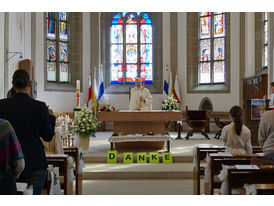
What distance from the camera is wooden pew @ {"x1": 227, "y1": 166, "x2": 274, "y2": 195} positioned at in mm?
3607

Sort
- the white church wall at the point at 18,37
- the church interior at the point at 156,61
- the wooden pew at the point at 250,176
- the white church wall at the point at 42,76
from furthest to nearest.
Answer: the white church wall at the point at 42,76, the church interior at the point at 156,61, the white church wall at the point at 18,37, the wooden pew at the point at 250,176

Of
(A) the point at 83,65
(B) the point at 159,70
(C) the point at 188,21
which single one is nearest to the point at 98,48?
(A) the point at 83,65

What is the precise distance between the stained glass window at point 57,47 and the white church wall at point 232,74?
180 inches

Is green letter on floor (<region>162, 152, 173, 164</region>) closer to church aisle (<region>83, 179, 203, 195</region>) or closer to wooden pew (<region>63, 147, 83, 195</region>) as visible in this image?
church aisle (<region>83, 179, 203, 195</region>)

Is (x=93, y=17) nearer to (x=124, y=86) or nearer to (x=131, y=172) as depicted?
(x=124, y=86)

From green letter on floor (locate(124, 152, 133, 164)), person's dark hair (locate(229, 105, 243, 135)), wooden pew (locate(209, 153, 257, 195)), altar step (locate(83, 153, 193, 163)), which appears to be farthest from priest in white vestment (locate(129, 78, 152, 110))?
wooden pew (locate(209, 153, 257, 195))

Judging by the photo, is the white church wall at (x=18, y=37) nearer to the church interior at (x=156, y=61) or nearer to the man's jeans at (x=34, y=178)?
the church interior at (x=156, y=61)

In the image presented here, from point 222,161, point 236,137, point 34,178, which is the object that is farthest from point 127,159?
point 34,178

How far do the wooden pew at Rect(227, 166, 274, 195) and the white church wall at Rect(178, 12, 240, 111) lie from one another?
36.4 ft

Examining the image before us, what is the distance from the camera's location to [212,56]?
1548 centimetres

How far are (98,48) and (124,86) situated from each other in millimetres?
1880

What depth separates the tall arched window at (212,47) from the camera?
15.2 metres

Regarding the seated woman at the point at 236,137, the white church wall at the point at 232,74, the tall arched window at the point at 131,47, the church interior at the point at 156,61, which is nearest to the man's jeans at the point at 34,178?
the seated woman at the point at 236,137

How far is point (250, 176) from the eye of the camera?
363 cm
